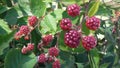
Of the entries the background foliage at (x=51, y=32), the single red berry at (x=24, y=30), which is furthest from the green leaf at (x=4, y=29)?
the single red berry at (x=24, y=30)

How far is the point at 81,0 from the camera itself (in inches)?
37.6

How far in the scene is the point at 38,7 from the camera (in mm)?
951

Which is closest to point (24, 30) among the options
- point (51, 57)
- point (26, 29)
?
point (26, 29)

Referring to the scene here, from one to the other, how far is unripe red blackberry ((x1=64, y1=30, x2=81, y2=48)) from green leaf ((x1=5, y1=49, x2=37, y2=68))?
105 millimetres

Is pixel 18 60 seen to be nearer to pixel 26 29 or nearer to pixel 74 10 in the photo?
pixel 26 29

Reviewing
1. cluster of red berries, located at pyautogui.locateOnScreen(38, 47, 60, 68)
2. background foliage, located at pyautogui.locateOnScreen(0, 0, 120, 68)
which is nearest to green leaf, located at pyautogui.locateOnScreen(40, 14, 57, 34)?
background foliage, located at pyautogui.locateOnScreen(0, 0, 120, 68)

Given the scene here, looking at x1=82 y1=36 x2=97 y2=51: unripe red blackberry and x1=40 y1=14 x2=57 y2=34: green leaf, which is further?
x1=40 y1=14 x2=57 y2=34: green leaf

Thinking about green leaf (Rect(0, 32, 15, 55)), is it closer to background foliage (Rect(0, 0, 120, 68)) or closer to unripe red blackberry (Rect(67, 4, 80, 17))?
background foliage (Rect(0, 0, 120, 68))

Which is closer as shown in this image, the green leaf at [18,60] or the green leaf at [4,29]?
the green leaf at [18,60]

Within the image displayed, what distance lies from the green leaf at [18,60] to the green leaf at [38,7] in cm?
15

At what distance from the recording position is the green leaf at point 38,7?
0.95 m

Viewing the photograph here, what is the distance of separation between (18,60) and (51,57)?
3.7 inches

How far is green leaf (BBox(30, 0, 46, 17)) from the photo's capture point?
95 cm

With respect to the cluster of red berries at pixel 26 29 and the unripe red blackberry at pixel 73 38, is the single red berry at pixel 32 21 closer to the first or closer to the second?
the cluster of red berries at pixel 26 29
